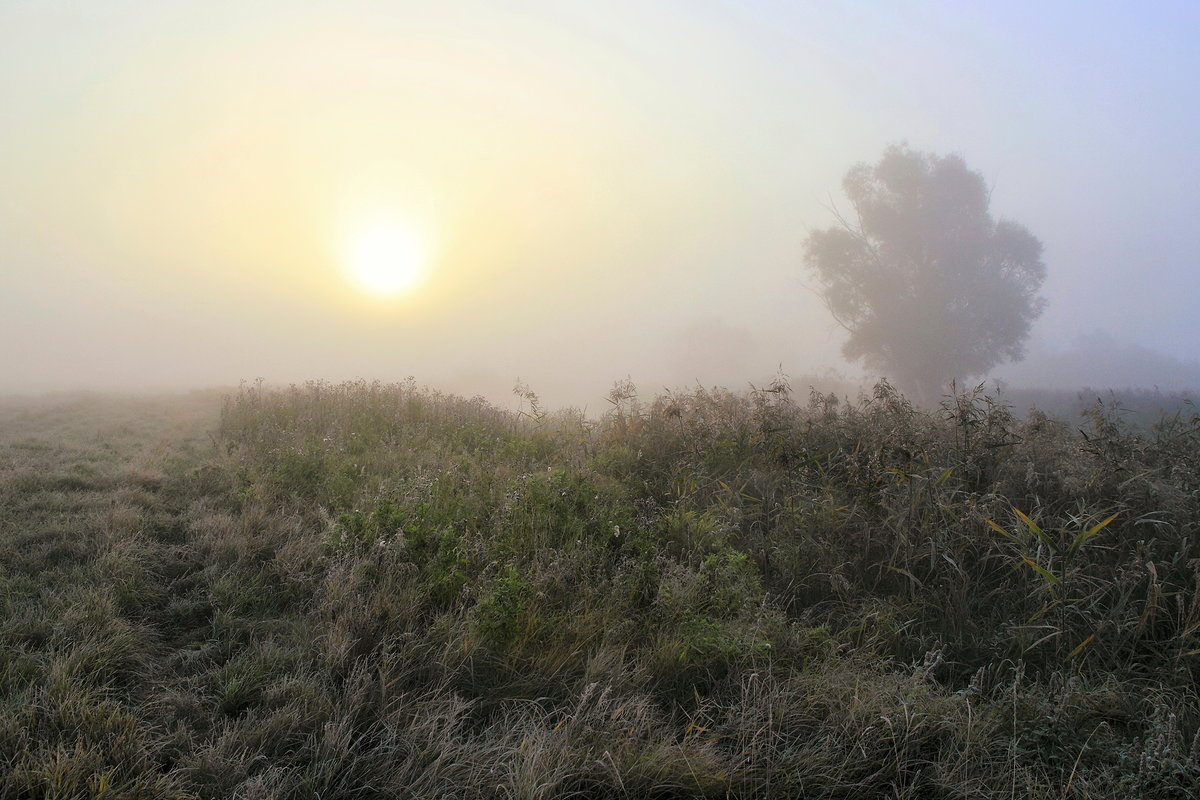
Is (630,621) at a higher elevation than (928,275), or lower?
lower

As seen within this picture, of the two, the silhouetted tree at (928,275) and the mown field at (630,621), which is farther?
the silhouetted tree at (928,275)

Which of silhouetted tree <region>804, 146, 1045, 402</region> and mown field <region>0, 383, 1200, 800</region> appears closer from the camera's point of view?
mown field <region>0, 383, 1200, 800</region>

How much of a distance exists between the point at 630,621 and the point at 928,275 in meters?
26.3

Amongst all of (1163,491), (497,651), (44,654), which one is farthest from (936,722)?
(44,654)

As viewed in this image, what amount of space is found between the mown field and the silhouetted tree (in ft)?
67.1

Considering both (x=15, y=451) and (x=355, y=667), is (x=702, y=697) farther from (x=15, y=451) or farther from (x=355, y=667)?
(x=15, y=451)

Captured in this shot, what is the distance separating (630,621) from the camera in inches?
127

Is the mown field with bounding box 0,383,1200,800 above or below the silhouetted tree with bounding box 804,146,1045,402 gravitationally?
below

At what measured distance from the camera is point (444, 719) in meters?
2.46

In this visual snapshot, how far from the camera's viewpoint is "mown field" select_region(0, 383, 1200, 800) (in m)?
2.16

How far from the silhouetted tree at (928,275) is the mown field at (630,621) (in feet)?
67.1

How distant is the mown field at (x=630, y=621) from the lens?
2.16 meters

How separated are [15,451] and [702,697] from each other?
857 cm

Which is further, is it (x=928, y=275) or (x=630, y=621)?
(x=928, y=275)
